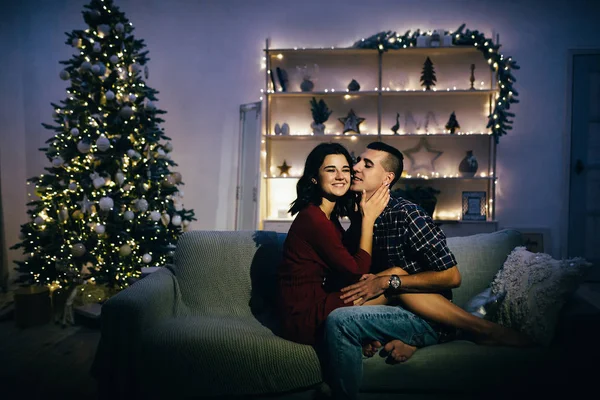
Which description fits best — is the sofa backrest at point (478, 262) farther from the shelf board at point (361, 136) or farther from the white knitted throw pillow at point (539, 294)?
the shelf board at point (361, 136)

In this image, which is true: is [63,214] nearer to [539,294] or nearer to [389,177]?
[389,177]

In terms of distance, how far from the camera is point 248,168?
459 cm

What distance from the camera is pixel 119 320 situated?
164cm

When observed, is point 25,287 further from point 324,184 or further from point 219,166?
point 324,184

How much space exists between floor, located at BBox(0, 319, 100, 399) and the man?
1.38m

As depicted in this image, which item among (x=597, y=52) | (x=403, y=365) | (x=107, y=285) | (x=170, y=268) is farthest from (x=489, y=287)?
(x=597, y=52)

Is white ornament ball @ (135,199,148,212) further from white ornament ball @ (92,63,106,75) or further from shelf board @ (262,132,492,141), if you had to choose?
shelf board @ (262,132,492,141)

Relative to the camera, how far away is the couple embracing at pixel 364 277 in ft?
5.04

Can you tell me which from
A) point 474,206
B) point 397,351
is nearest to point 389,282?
point 397,351

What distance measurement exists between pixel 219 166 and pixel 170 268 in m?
2.64

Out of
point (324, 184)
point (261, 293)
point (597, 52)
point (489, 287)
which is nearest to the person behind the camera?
point (324, 184)

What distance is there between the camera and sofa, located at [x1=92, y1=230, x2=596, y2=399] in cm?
152

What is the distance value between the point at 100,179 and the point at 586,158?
4.76 m

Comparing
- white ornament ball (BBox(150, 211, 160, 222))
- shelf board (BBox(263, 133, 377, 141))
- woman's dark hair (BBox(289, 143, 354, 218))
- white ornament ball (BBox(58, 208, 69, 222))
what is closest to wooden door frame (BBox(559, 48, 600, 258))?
shelf board (BBox(263, 133, 377, 141))
